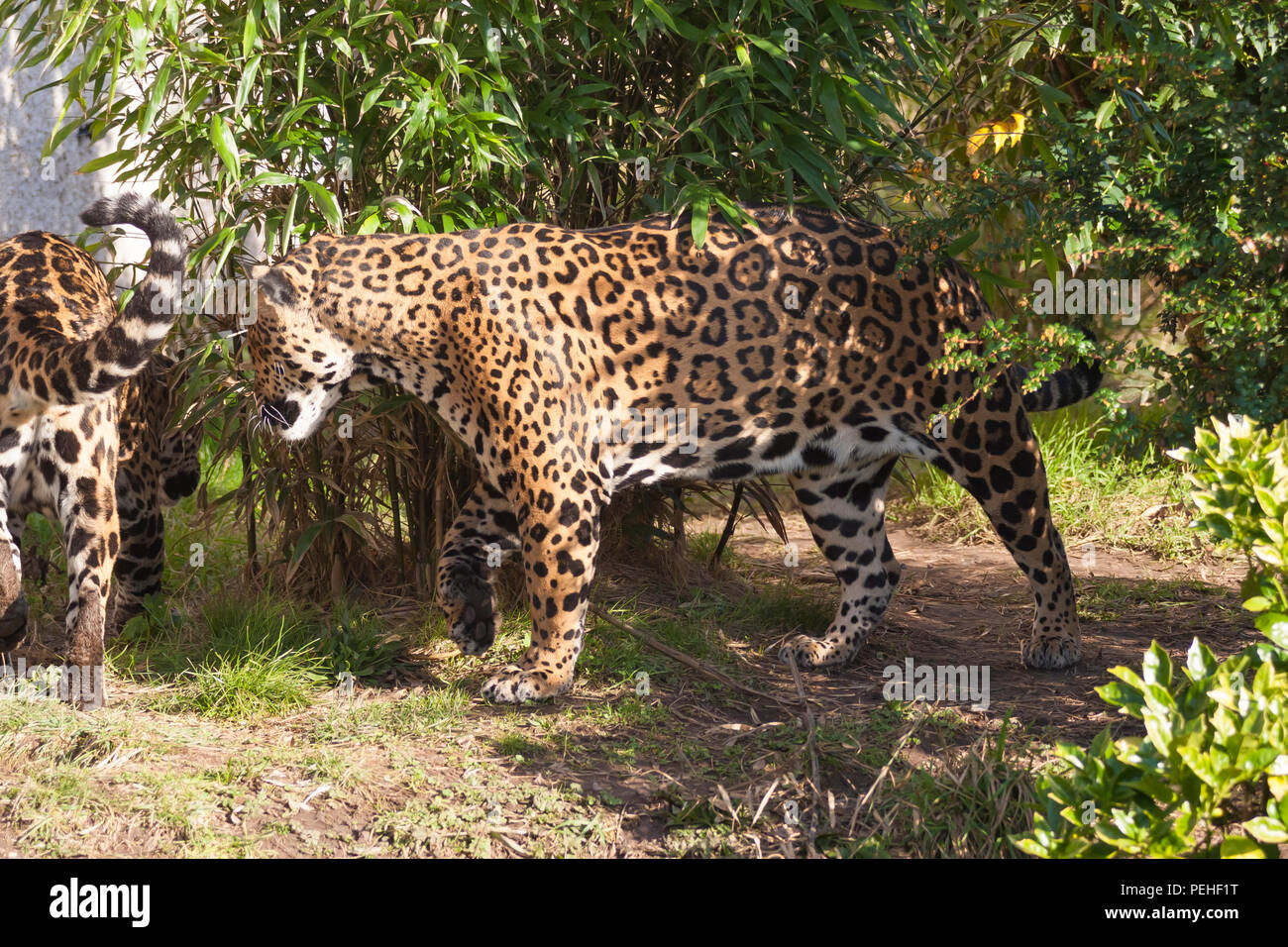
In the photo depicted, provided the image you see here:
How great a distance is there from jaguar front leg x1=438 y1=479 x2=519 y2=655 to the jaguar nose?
2.76 ft

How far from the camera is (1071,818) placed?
123 inches

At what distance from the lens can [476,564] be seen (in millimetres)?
5609

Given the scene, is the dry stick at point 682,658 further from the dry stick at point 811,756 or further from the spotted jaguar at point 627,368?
the spotted jaguar at point 627,368

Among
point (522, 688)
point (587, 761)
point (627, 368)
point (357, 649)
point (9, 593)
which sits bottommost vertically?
point (587, 761)

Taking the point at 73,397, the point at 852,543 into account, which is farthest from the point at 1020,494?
the point at 73,397

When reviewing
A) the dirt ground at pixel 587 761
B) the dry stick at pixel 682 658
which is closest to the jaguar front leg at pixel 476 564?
the dirt ground at pixel 587 761

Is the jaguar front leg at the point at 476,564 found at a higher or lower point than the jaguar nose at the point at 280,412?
lower

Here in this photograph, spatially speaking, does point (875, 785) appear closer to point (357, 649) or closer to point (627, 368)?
point (627, 368)

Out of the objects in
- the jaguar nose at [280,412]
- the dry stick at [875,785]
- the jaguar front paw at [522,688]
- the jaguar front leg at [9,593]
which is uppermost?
the jaguar nose at [280,412]

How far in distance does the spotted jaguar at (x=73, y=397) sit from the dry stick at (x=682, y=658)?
202 cm

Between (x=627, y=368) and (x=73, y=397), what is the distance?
203cm

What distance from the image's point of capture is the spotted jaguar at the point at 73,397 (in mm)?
4719

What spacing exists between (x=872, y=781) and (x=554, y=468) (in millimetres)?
1631

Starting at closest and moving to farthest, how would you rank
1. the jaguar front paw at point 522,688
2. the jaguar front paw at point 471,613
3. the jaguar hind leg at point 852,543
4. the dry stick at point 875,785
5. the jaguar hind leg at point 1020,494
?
the dry stick at point 875,785 < the jaguar front paw at point 522,688 < the jaguar hind leg at point 1020,494 < the jaguar front paw at point 471,613 < the jaguar hind leg at point 852,543
